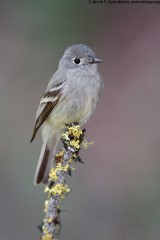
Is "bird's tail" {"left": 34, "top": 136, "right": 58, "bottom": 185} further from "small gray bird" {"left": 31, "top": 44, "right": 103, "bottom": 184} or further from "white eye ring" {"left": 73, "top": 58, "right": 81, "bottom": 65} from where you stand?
"white eye ring" {"left": 73, "top": 58, "right": 81, "bottom": 65}

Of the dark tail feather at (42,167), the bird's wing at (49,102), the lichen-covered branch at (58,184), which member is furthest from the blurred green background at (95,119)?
the lichen-covered branch at (58,184)

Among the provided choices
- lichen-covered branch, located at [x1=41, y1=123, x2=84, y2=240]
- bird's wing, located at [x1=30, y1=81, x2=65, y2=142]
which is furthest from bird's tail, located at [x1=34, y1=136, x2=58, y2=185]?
lichen-covered branch, located at [x1=41, y1=123, x2=84, y2=240]

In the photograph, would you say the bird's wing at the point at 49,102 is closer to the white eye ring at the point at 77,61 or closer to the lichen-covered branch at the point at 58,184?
the white eye ring at the point at 77,61

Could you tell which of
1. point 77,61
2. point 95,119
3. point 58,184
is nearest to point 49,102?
point 77,61

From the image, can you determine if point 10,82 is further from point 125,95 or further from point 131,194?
point 131,194

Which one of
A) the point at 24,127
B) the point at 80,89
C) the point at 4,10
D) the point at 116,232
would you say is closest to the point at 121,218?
the point at 116,232

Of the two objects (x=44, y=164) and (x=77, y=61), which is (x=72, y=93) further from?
(x=44, y=164)
